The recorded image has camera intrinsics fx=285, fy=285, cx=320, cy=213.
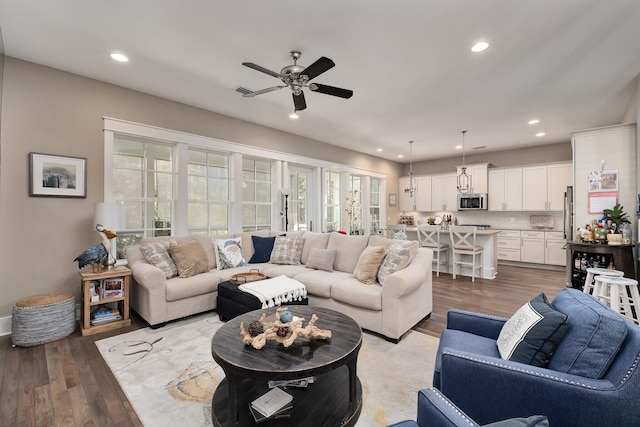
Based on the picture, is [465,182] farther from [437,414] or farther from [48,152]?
[48,152]

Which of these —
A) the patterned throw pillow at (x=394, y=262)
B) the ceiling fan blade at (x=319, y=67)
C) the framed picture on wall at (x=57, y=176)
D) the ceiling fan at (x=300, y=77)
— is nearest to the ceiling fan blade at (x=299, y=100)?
the ceiling fan at (x=300, y=77)

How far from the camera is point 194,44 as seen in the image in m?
2.79

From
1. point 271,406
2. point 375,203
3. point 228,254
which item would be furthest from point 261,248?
point 375,203

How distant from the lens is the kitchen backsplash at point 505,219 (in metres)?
6.81

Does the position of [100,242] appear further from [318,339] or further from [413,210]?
[413,210]

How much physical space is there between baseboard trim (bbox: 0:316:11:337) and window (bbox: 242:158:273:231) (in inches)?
118

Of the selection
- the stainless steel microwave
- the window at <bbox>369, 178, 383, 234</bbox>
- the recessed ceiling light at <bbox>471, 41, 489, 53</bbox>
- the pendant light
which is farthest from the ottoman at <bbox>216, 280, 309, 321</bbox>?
the pendant light

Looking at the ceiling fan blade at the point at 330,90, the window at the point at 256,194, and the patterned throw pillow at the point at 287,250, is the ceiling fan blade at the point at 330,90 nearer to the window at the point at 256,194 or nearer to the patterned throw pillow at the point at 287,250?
the patterned throw pillow at the point at 287,250

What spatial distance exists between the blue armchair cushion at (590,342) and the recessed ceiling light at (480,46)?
8.22 feet

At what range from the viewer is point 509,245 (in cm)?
704

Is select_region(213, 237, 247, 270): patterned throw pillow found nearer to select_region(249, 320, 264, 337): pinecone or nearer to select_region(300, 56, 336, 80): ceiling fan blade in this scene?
select_region(249, 320, 264, 337): pinecone

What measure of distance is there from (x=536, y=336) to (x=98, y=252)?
3907 millimetres

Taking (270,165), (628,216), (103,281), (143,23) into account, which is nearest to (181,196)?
(103,281)

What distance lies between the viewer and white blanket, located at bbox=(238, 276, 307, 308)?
2881 millimetres
